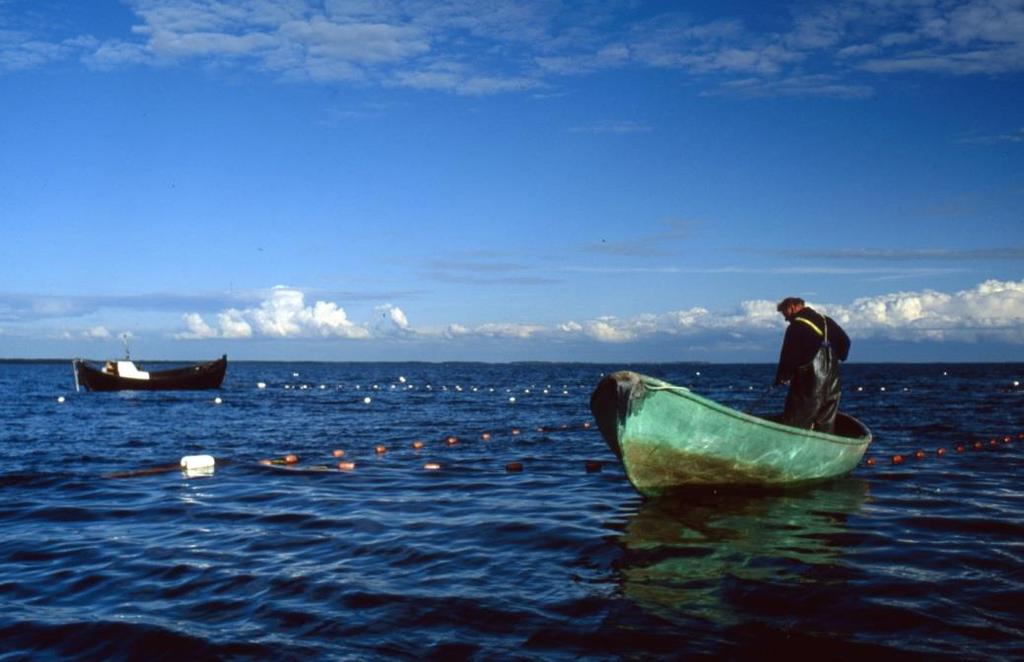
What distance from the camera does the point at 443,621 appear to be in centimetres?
653

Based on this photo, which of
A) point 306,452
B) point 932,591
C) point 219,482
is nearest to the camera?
point 932,591

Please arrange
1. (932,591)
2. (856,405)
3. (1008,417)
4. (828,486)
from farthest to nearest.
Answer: (856,405) < (1008,417) < (828,486) < (932,591)

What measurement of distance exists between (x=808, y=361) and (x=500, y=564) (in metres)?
5.87

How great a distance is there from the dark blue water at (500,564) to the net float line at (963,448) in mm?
359

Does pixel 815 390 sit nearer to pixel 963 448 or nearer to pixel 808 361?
pixel 808 361

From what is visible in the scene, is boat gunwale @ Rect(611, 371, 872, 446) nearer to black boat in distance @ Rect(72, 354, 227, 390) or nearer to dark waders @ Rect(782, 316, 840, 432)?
dark waders @ Rect(782, 316, 840, 432)

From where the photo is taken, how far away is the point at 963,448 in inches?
730

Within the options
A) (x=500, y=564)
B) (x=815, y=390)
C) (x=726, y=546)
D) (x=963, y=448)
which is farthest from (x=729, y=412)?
(x=963, y=448)

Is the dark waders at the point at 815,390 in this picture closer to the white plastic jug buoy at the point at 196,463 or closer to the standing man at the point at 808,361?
the standing man at the point at 808,361

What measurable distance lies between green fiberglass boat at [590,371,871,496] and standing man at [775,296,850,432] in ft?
1.67

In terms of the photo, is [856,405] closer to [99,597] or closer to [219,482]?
[219,482]

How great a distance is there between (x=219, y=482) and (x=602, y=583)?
9.30 metres

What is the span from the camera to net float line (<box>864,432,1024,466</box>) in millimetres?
16516

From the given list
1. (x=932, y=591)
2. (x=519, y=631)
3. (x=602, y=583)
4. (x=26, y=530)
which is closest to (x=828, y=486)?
(x=932, y=591)
